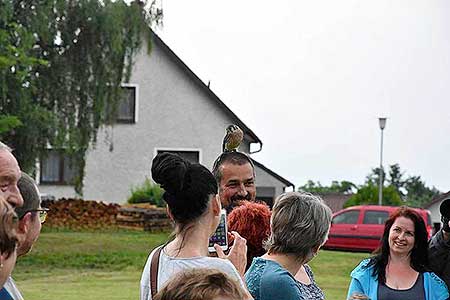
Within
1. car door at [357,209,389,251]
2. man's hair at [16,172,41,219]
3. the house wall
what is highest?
man's hair at [16,172,41,219]

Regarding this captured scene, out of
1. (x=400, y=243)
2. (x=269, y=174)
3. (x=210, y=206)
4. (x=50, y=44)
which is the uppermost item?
(x=50, y=44)

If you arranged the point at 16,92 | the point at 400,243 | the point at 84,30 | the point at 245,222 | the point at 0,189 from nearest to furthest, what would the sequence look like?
the point at 0,189
the point at 245,222
the point at 400,243
the point at 16,92
the point at 84,30

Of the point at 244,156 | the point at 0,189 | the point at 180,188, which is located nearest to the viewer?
the point at 0,189

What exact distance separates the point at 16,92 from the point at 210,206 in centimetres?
2046

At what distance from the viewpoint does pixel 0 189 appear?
3.55m

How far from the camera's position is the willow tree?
23.9m

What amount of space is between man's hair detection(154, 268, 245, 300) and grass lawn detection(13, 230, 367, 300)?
41.8 ft

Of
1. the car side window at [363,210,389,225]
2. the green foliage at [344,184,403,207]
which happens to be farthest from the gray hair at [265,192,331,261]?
the green foliage at [344,184,403,207]

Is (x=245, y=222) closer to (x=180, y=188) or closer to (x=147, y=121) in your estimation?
(x=180, y=188)

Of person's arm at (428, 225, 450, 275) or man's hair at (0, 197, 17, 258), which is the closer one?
man's hair at (0, 197, 17, 258)

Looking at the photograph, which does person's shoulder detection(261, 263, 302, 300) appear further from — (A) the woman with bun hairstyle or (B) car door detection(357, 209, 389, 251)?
(B) car door detection(357, 209, 389, 251)

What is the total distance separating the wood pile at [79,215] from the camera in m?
28.9

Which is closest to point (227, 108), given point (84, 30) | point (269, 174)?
point (269, 174)

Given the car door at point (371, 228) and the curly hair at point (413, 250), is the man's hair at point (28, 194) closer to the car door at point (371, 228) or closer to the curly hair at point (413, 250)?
the curly hair at point (413, 250)
